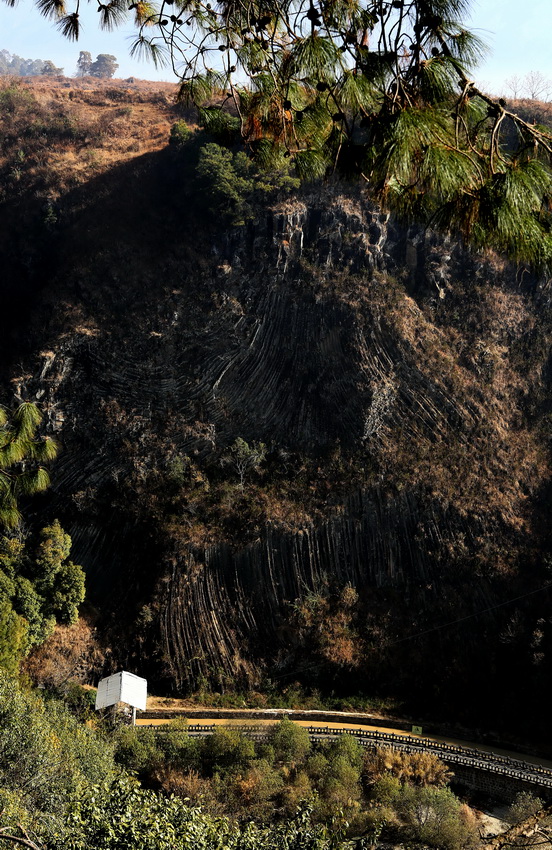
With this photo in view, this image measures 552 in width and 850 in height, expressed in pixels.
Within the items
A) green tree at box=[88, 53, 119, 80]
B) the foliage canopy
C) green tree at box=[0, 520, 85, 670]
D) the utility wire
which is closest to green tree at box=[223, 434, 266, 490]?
green tree at box=[0, 520, 85, 670]

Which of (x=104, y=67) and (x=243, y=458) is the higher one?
(x=104, y=67)

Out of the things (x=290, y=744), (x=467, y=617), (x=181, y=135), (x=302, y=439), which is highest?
(x=181, y=135)

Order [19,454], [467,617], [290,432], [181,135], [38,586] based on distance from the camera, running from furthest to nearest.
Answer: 1. [181,135]
2. [290,432]
3. [467,617]
4. [38,586]
5. [19,454]

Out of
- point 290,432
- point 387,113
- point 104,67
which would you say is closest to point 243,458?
point 290,432

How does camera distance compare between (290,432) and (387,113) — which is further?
(290,432)

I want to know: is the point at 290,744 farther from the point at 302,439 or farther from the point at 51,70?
the point at 51,70

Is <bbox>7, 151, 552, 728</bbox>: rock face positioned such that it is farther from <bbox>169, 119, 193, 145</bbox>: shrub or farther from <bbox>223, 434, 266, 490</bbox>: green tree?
<bbox>169, 119, 193, 145</bbox>: shrub

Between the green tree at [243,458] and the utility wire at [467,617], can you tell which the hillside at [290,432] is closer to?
the utility wire at [467,617]

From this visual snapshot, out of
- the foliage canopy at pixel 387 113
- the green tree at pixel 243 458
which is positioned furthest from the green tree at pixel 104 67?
the foliage canopy at pixel 387 113
